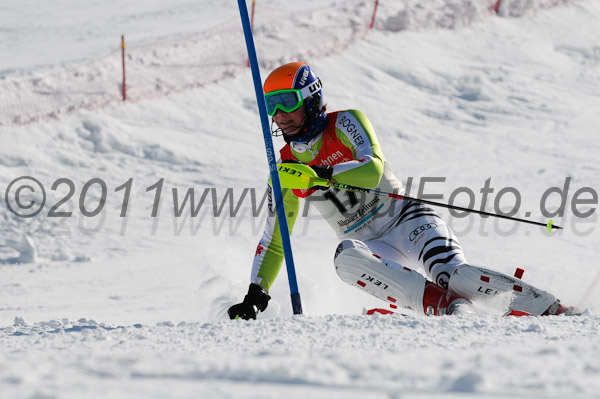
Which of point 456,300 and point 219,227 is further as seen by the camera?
point 219,227

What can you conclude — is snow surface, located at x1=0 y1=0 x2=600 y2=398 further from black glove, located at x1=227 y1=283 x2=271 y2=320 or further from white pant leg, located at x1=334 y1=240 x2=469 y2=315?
white pant leg, located at x1=334 y1=240 x2=469 y2=315

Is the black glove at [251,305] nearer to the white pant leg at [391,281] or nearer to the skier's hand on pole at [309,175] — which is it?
the white pant leg at [391,281]

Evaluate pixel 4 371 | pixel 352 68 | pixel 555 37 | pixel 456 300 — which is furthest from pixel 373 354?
pixel 555 37

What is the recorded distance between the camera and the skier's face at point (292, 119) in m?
4.54

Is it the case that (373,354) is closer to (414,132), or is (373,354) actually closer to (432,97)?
(414,132)

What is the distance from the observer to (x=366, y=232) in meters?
4.76

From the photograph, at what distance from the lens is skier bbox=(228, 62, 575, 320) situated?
3982 millimetres

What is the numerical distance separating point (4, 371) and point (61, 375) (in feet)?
0.56

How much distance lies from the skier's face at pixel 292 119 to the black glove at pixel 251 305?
1062mm

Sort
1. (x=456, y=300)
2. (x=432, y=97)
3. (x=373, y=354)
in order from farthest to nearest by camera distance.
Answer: (x=432, y=97), (x=456, y=300), (x=373, y=354)

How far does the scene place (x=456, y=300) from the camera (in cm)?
390

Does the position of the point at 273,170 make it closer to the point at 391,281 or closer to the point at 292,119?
the point at 292,119

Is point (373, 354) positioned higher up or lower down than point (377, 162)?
lower down

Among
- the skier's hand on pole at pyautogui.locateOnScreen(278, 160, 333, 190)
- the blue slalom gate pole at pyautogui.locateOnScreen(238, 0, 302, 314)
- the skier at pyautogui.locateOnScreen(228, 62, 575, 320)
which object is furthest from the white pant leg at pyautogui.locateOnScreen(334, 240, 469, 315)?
the skier's hand on pole at pyautogui.locateOnScreen(278, 160, 333, 190)
